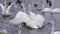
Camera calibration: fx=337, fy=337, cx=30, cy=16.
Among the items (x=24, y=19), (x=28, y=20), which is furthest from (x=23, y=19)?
(x=28, y=20)

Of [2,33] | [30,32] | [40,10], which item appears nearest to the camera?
[2,33]

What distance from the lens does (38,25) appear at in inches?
479

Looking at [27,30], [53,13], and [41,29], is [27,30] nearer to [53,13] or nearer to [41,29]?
[41,29]

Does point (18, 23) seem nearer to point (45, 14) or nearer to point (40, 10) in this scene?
point (45, 14)

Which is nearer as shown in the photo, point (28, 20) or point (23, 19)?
point (23, 19)

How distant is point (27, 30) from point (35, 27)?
1.10 feet

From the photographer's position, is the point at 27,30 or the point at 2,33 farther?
the point at 27,30

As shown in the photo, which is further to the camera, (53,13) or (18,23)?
(53,13)

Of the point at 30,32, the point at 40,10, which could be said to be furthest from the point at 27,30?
the point at 40,10

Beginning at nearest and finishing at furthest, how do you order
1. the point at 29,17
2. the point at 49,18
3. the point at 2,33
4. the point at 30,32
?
the point at 2,33 < the point at 30,32 < the point at 29,17 < the point at 49,18

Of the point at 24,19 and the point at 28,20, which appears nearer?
the point at 24,19

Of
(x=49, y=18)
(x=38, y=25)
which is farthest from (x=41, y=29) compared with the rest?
(x=49, y=18)

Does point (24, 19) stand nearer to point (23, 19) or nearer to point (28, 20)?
point (23, 19)

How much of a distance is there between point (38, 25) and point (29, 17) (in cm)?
49
